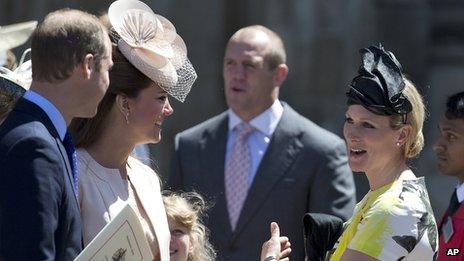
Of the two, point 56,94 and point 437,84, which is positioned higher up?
point 56,94

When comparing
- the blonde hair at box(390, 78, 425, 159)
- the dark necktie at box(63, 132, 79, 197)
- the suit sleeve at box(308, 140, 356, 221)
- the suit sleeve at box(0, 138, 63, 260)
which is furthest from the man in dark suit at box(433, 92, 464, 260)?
the suit sleeve at box(0, 138, 63, 260)

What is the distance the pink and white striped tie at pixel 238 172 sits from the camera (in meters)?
6.97

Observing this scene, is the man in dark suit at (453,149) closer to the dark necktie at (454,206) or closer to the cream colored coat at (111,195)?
the dark necktie at (454,206)

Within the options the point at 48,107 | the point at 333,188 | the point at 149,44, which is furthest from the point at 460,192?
the point at 48,107

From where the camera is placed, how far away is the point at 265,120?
7156mm

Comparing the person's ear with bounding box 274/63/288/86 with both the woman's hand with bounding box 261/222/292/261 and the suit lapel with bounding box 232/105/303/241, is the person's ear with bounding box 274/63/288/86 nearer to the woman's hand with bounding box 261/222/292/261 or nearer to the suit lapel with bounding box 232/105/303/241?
the suit lapel with bounding box 232/105/303/241

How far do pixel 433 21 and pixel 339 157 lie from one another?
3640 millimetres

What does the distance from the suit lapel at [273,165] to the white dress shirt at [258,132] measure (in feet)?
0.11

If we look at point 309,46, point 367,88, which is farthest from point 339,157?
point 309,46

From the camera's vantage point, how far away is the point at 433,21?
1044 cm

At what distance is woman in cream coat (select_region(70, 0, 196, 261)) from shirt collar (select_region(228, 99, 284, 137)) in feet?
8.94

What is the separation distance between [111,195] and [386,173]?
88 centimetres

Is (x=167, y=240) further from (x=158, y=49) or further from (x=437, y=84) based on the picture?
(x=437, y=84)

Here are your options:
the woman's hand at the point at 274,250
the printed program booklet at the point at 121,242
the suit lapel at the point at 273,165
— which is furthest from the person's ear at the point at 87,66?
the suit lapel at the point at 273,165
